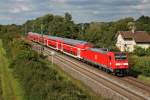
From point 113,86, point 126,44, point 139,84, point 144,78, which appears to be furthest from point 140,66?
point 126,44

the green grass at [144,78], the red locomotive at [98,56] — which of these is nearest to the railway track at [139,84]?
the green grass at [144,78]

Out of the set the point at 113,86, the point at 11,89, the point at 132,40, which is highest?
the point at 132,40

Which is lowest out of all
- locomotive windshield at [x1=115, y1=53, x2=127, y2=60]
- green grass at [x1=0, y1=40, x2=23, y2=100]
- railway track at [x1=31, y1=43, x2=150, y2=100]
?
green grass at [x1=0, y1=40, x2=23, y2=100]

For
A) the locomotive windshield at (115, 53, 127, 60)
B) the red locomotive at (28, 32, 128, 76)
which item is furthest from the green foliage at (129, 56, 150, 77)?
the locomotive windshield at (115, 53, 127, 60)

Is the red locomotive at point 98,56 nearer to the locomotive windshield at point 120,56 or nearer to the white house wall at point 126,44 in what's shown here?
the locomotive windshield at point 120,56

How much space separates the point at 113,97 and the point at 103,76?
12.9m

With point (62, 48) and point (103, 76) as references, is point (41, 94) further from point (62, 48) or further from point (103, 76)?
point (62, 48)

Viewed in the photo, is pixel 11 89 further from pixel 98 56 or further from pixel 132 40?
pixel 132 40

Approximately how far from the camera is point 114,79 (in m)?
42.8

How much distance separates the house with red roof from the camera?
96.2m

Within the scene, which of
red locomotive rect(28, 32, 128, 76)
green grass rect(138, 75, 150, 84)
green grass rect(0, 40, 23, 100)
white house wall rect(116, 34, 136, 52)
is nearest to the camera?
green grass rect(0, 40, 23, 100)

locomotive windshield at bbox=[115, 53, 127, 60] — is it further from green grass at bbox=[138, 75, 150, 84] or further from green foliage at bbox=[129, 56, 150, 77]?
green foliage at bbox=[129, 56, 150, 77]

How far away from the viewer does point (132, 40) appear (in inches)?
3871

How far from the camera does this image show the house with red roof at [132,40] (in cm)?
9625
